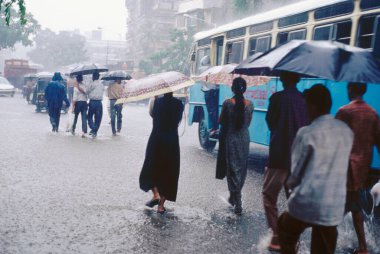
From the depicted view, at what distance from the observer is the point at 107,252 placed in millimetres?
4613

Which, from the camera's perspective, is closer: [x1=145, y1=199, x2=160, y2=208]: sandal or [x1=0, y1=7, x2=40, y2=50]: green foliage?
[x1=145, y1=199, x2=160, y2=208]: sandal

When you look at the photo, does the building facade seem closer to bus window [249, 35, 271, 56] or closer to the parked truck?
the parked truck

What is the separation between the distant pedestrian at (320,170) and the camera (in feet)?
11.0

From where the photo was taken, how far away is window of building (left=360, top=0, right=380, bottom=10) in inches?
279

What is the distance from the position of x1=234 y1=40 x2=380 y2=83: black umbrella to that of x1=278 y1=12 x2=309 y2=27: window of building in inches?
185

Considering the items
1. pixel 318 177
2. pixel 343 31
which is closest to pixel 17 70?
pixel 343 31

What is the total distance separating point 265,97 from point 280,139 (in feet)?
16.6

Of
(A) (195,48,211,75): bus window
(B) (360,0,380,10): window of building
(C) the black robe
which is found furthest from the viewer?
(A) (195,48,211,75): bus window

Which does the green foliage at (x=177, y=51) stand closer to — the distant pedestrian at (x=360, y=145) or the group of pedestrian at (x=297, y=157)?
the group of pedestrian at (x=297, y=157)

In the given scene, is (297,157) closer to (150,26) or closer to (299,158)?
(299,158)

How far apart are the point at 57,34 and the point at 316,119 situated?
3423 inches

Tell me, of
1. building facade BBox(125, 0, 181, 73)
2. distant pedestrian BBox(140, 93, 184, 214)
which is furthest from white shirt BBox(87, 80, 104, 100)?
building facade BBox(125, 0, 181, 73)

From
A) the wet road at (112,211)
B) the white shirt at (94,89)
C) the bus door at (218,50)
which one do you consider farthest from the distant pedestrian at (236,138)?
the white shirt at (94,89)

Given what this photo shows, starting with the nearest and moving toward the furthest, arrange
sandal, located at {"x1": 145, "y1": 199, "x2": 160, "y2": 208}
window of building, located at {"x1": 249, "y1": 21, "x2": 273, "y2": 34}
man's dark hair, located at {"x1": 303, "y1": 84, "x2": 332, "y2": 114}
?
man's dark hair, located at {"x1": 303, "y1": 84, "x2": 332, "y2": 114}
sandal, located at {"x1": 145, "y1": 199, "x2": 160, "y2": 208}
window of building, located at {"x1": 249, "y1": 21, "x2": 273, "y2": 34}
